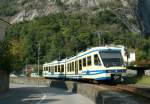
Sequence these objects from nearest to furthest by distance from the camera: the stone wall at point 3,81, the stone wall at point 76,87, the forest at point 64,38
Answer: the stone wall at point 76,87 → the stone wall at point 3,81 → the forest at point 64,38

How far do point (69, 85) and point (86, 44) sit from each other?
340 ft

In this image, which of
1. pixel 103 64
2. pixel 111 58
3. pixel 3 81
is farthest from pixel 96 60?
pixel 3 81

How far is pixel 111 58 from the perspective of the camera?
41.0 metres

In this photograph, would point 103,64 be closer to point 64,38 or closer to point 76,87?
point 76,87

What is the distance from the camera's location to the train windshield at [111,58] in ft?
133

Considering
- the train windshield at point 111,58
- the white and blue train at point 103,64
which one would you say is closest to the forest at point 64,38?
the white and blue train at point 103,64

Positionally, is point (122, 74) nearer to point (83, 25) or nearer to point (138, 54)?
point (138, 54)

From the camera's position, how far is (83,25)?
19212 cm

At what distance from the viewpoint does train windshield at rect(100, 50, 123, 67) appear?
133 feet

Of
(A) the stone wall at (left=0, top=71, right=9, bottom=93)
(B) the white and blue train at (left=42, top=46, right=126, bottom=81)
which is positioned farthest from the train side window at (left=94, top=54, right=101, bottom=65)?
(A) the stone wall at (left=0, top=71, right=9, bottom=93)

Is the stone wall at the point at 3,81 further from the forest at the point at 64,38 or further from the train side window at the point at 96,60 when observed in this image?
the forest at the point at 64,38

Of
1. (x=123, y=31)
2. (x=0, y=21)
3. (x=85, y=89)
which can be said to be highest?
(x=123, y=31)

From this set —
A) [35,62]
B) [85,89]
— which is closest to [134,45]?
[35,62]

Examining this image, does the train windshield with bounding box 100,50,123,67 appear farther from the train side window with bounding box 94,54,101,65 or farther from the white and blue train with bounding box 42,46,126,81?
the train side window with bounding box 94,54,101,65
